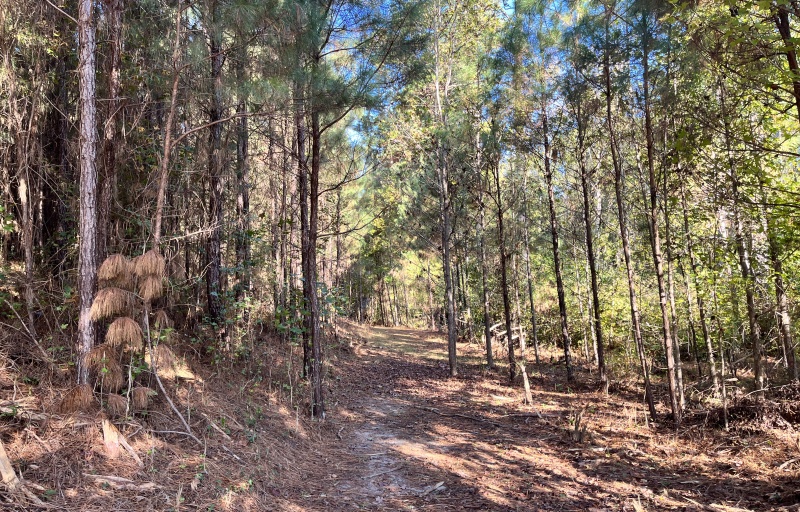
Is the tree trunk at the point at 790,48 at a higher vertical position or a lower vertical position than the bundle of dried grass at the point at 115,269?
higher

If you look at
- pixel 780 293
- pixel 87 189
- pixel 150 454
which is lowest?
pixel 150 454

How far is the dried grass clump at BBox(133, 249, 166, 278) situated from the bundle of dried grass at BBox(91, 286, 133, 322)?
24cm

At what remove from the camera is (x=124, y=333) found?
164 inches

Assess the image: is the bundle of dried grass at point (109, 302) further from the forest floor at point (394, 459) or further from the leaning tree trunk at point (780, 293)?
the leaning tree trunk at point (780, 293)

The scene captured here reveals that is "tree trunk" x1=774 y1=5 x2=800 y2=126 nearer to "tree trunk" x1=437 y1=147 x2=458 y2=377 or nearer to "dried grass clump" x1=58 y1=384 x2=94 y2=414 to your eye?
"dried grass clump" x1=58 y1=384 x2=94 y2=414

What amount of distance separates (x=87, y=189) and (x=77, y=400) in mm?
2031

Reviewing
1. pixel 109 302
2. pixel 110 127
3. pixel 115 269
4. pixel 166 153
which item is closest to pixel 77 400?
pixel 109 302

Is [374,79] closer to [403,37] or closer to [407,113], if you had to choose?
[403,37]

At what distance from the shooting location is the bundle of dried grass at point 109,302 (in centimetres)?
417

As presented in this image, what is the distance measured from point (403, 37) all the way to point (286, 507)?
21.7 feet

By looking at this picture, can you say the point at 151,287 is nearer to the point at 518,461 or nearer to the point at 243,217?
the point at 243,217

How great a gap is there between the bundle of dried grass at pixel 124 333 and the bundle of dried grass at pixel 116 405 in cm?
57

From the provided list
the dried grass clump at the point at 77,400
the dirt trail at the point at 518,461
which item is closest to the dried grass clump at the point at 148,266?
the dried grass clump at the point at 77,400

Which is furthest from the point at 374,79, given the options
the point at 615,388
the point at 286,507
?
the point at 615,388
